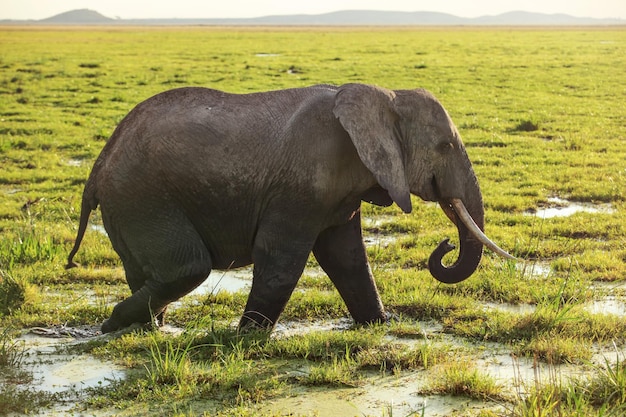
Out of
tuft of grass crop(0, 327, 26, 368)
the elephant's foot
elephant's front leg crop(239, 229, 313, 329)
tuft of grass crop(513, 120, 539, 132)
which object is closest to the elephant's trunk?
elephant's front leg crop(239, 229, 313, 329)

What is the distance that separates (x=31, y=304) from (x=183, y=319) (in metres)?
1.25

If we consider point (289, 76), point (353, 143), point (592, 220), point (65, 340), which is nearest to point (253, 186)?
point (353, 143)

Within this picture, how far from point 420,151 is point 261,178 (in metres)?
1.07

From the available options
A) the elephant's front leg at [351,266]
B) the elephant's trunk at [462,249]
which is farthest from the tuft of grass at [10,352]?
the elephant's trunk at [462,249]

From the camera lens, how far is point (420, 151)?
580cm

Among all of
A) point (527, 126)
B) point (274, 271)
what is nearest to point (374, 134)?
point (274, 271)

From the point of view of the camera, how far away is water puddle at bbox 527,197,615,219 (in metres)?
10.4

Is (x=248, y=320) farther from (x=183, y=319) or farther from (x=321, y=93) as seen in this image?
(x=321, y=93)

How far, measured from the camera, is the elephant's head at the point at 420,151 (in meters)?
5.52

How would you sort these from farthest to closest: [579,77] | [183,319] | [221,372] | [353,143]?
[579,77]
[183,319]
[353,143]
[221,372]

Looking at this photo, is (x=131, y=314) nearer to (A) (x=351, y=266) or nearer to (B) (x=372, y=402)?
(A) (x=351, y=266)

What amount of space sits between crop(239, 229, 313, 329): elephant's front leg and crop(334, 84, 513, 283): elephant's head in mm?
756

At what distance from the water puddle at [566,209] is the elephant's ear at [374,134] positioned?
4.96 metres

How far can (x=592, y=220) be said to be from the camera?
32.0ft
